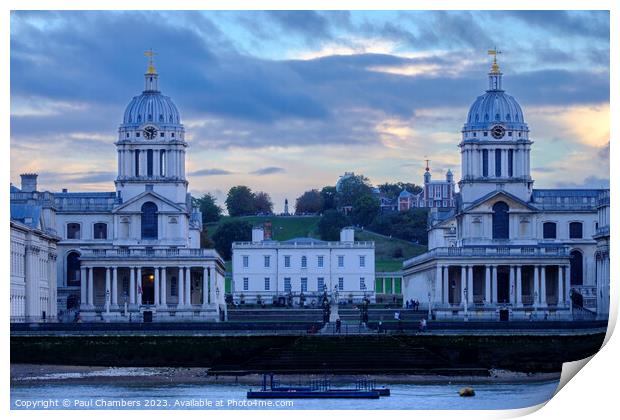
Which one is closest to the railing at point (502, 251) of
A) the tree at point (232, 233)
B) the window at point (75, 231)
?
the window at point (75, 231)

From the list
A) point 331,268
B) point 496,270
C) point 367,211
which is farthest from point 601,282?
point 367,211

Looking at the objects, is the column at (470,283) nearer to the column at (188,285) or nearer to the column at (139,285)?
the column at (188,285)

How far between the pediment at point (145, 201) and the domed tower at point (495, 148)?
53.6 ft

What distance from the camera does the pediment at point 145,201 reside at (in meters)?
124

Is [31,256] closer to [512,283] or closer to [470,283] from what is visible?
[470,283]

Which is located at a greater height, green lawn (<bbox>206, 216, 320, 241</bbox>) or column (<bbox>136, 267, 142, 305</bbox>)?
green lawn (<bbox>206, 216, 320, 241</bbox>)

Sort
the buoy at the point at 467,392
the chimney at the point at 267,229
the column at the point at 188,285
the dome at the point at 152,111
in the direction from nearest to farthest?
the buoy at the point at 467,392
the column at the point at 188,285
the dome at the point at 152,111
the chimney at the point at 267,229

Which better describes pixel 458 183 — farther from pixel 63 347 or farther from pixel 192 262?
pixel 63 347

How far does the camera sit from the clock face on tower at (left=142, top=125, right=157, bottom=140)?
12356cm

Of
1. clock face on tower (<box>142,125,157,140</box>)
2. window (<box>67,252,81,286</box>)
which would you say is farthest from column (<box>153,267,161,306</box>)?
clock face on tower (<box>142,125,157,140</box>)

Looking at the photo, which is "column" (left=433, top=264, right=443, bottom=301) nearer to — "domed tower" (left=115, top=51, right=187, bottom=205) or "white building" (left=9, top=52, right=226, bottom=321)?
"white building" (left=9, top=52, right=226, bottom=321)

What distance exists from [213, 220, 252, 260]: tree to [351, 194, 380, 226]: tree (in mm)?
10006

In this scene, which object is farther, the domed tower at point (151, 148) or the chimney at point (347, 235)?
the chimney at point (347, 235)

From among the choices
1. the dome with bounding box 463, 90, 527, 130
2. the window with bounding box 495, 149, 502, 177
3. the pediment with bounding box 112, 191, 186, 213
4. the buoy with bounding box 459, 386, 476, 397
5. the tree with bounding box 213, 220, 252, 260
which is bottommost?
the buoy with bounding box 459, 386, 476, 397
